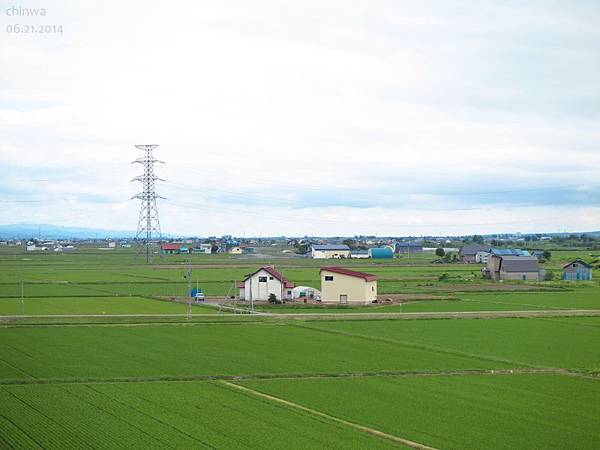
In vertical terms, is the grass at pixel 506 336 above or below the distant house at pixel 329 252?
below

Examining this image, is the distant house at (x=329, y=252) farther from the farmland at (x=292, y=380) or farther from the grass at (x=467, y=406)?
the grass at (x=467, y=406)

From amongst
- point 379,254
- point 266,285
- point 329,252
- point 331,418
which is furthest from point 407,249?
point 331,418

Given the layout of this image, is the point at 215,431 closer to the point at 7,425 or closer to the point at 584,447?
the point at 7,425

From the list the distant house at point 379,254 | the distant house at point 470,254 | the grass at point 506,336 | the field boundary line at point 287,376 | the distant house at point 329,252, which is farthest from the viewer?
the distant house at point 329,252

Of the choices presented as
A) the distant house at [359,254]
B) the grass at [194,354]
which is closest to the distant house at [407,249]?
the distant house at [359,254]

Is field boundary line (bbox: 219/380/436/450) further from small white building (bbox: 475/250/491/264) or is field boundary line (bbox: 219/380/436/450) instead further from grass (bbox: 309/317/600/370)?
small white building (bbox: 475/250/491/264)

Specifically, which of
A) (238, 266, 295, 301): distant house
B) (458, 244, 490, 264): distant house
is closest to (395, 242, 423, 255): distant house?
(458, 244, 490, 264): distant house

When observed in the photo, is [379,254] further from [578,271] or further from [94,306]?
[94,306]
